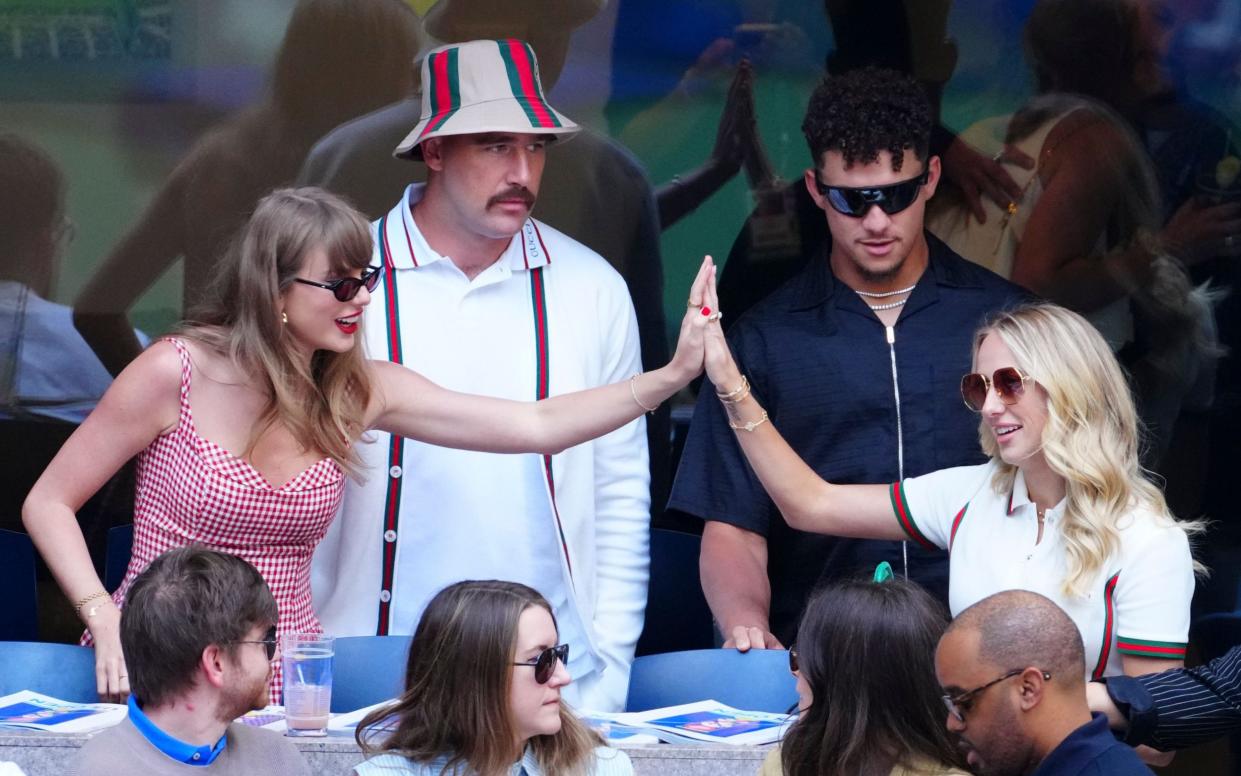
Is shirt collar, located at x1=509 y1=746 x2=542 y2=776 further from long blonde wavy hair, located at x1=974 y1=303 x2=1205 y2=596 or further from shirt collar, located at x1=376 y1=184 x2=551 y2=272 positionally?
shirt collar, located at x1=376 y1=184 x2=551 y2=272

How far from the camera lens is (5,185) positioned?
16.6 feet

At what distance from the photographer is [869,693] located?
2.63 meters

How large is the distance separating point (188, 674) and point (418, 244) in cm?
168

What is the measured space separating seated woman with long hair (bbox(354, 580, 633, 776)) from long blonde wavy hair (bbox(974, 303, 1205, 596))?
93 centimetres

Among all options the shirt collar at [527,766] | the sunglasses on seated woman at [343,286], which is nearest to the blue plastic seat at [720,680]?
the shirt collar at [527,766]

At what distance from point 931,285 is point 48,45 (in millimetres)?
2506

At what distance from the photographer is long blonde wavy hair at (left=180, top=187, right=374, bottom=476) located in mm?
3553

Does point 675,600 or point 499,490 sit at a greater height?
point 499,490

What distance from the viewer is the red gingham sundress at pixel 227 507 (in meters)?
3.52

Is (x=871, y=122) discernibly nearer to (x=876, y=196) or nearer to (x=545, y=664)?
(x=876, y=196)

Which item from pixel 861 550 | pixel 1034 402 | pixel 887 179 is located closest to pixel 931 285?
pixel 887 179

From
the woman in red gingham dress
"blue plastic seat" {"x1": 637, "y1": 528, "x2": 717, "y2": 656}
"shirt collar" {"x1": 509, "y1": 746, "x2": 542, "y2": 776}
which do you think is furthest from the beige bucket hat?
"shirt collar" {"x1": 509, "y1": 746, "x2": 542, "y2": 776}

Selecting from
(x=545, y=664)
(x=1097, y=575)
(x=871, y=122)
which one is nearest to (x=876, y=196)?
(x=871, y=122)

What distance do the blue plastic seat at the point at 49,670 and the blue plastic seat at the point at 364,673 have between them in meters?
0.47
